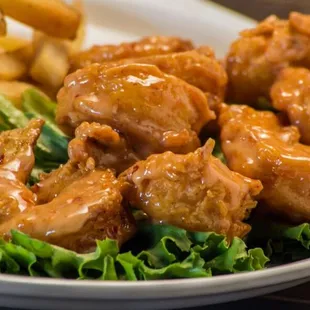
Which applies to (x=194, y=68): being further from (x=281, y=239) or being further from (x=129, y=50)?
(x=281, y=239)

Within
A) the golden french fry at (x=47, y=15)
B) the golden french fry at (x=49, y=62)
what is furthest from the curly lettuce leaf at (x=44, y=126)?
the golden french fry at (x=47, y=15)

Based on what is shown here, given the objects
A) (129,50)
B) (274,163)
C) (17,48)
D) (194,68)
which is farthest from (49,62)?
(274,163)

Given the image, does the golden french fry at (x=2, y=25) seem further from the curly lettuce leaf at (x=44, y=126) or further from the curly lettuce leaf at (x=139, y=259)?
the curly lettuce leaf at (x=139, y=259)

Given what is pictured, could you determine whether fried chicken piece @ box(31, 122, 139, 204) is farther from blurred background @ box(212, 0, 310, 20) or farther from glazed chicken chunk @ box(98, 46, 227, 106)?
blurred background @ box(212, 0, 310, 20)

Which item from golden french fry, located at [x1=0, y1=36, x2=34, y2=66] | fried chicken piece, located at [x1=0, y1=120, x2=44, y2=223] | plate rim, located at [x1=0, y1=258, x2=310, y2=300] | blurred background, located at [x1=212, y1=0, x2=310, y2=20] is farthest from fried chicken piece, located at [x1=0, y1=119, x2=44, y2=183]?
blurred background, located at [x1=212, y1=0, x2=310, y2=20]

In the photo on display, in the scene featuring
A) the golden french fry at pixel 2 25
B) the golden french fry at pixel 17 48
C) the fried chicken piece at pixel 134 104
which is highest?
the fried chicken piece at pixel 134 104
